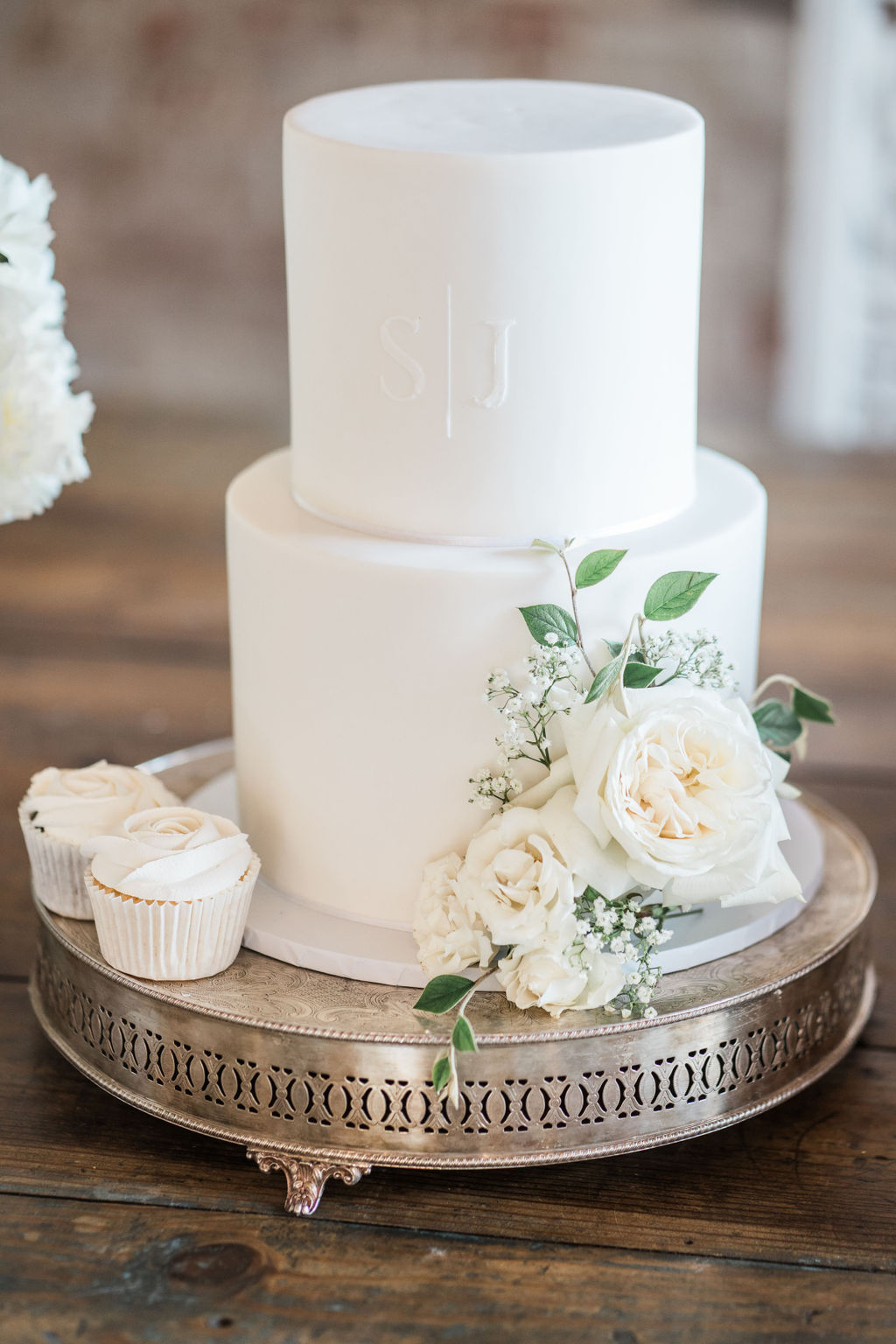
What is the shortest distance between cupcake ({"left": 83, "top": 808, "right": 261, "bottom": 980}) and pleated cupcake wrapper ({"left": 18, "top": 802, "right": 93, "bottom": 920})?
67mm

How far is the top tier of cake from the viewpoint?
109 cm

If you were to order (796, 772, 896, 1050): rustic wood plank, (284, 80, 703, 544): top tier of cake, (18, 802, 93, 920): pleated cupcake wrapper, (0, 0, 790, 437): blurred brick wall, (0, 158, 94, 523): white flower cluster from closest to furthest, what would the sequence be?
(0, 158, 94, 523): white flower cluster
(284, 80, 703, 544): top tier of cake
(18, 802, 93, 920): pleated cupcake wrapper
(796, 772, 896, 1050): rustic wood plank
(0, 0, 790, 437): blurred brick wall

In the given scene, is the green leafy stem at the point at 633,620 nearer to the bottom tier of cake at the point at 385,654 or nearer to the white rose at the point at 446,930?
the bottom tier of cake at the point at 385,654

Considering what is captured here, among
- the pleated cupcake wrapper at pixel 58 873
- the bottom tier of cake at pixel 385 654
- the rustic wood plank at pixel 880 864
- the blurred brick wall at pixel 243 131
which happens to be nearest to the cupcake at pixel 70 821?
the pleated cupcake wrapper at pixel 58 873

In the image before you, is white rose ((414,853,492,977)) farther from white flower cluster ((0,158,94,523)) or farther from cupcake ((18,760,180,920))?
white flower cluster ((0,158,94,523))

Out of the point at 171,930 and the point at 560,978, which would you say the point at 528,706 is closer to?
the point at 560,978

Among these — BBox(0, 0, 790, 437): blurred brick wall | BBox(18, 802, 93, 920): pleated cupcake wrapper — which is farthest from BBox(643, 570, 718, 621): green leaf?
BBox(0, 0, 790, 437): blurred brick wall

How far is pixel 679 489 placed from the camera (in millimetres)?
1239

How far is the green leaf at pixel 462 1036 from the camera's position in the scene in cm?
106

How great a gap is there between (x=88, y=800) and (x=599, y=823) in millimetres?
472

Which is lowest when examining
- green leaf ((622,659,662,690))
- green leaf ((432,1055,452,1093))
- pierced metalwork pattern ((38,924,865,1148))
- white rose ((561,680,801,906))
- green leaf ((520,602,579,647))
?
pierced metalwork pattern ((38,924,865,1148))

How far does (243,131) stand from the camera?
11.9 feet

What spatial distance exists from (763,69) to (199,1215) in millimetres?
3087

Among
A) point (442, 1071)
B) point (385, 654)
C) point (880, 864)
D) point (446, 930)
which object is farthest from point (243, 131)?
point (442, 1071)
